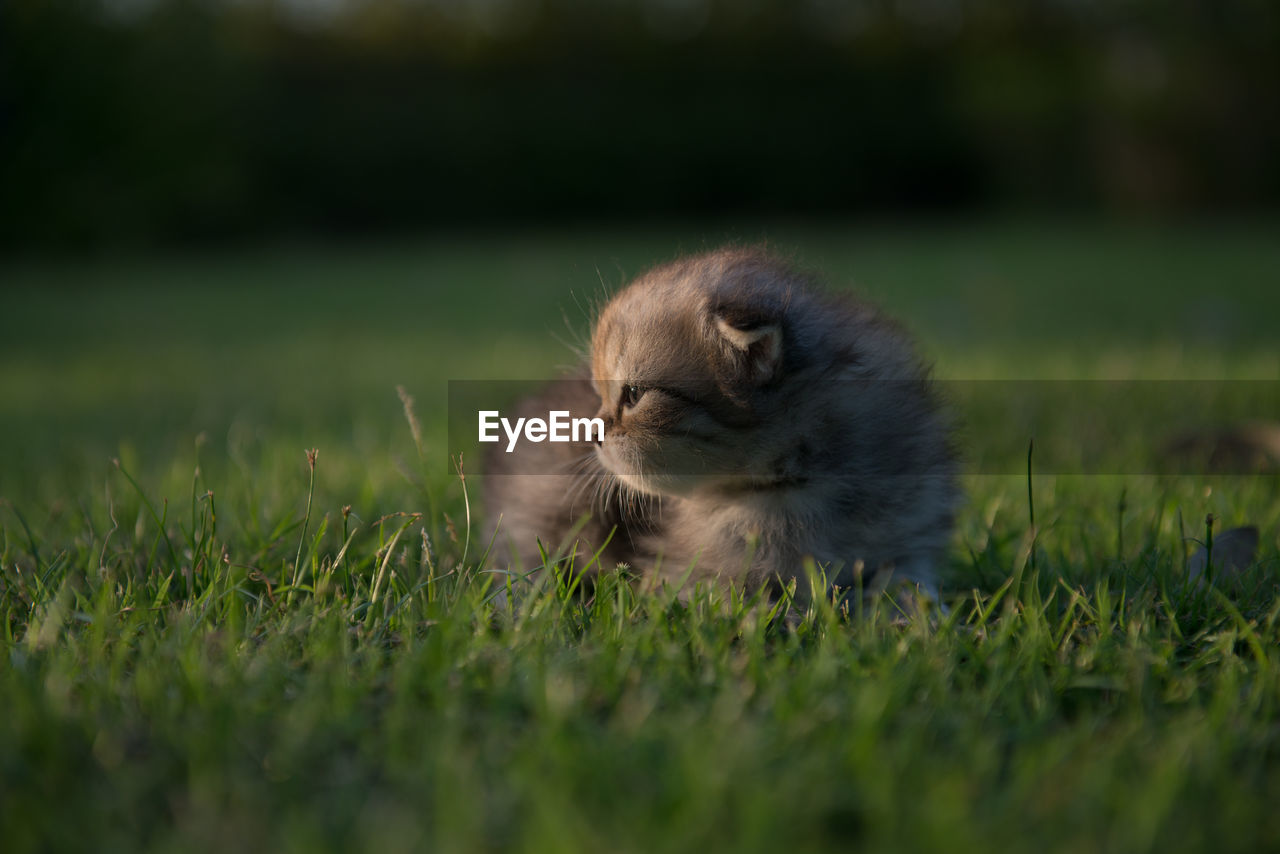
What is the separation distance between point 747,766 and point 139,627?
1018 millimetres

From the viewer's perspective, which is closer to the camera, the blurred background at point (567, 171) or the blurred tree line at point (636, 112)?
the blurred background at point (567, 171)

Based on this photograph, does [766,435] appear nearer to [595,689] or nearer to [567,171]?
[595,689]

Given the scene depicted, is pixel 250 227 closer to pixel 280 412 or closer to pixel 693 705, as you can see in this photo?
pixel 280 412

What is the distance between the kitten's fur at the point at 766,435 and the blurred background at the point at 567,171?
3523 millimetres

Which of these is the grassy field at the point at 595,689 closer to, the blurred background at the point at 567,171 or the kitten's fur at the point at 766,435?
the kitten's fur at the point at 766,435

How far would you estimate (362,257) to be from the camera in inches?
573

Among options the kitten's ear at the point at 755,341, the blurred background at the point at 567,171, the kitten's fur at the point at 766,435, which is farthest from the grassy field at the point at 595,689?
the blurred background at the point at 567,171

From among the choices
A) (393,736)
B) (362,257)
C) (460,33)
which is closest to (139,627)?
(393,736)

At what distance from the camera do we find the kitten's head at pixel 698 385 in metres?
1.82

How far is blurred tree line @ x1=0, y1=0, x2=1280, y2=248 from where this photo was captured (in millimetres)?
15688

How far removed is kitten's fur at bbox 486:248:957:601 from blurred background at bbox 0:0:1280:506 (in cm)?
352

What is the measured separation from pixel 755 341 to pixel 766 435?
0.18m

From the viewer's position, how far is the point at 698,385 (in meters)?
1.85

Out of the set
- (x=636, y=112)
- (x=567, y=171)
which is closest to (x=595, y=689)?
(x=567, y=171)
